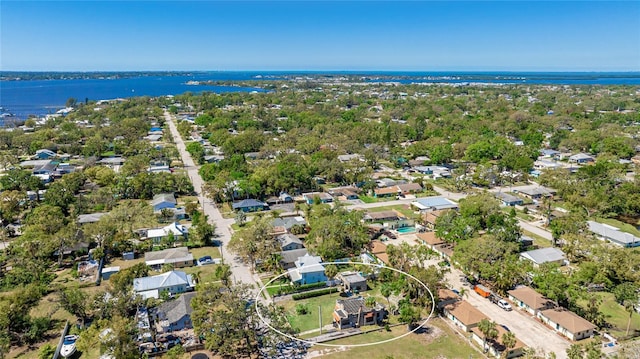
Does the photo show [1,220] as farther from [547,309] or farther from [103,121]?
[103,121]

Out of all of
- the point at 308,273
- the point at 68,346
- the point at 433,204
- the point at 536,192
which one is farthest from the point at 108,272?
the point at 536,192

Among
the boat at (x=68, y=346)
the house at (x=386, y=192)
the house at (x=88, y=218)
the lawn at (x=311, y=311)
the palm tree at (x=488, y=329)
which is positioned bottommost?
the house at (x=386, y=192)

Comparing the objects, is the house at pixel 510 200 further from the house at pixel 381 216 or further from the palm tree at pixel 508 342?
the palm tree at pixel 508 342

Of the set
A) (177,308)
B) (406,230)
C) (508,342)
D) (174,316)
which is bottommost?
(406,230)

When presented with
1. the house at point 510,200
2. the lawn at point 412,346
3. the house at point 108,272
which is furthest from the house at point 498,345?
the house at point 510,200

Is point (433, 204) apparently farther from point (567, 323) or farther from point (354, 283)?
point (567, 323)

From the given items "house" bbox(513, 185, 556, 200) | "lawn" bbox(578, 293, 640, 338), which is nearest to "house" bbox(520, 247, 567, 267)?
"lawn" bbox(578, 293, 640, 338)
